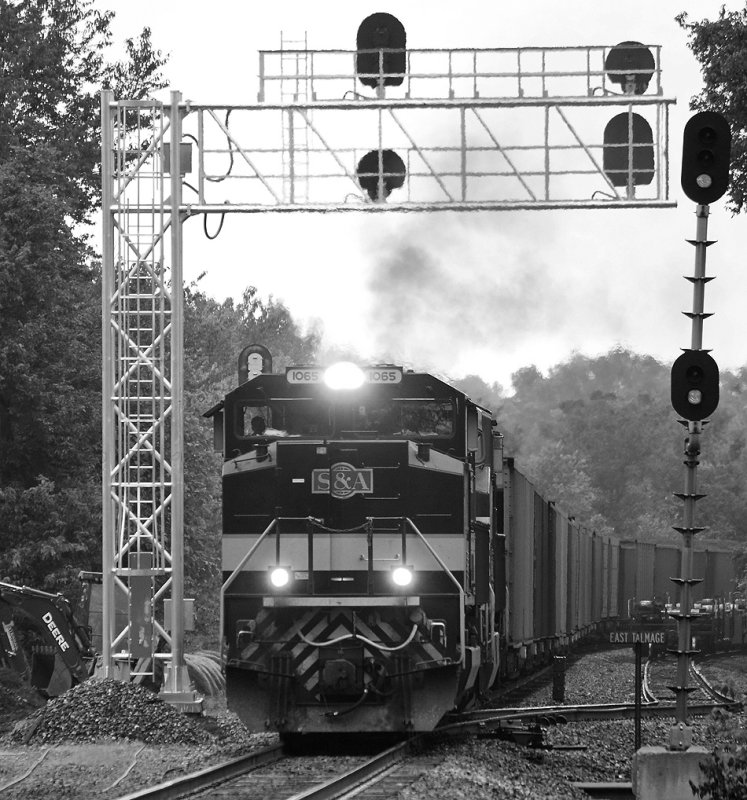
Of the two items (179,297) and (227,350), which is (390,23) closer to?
(179,297)

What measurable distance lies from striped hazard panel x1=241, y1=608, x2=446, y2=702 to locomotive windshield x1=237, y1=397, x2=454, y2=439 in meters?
1.86

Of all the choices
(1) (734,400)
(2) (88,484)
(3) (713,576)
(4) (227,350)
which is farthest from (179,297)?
(1) (734,400)

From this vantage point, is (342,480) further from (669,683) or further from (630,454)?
(630,454)

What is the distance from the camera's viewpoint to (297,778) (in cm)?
1425

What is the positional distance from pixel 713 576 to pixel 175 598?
1319 inches

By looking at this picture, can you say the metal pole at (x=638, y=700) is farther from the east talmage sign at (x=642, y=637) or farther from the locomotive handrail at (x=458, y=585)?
the locomotive handrail at (x=458, y=585)

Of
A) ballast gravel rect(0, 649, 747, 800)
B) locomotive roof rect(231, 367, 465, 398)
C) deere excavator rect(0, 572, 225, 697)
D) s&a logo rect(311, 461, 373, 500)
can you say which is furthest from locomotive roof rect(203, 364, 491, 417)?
deere excavator rect(0, 572, 225, 697)

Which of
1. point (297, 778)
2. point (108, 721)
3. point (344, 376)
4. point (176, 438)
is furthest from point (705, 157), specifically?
point (108, 721)

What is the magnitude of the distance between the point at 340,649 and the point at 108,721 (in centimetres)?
457

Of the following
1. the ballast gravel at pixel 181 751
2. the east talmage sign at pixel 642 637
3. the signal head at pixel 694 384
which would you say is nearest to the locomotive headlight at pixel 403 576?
the ballast gravel at pixel 181 751

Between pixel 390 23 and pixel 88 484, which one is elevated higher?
pixel 390 23

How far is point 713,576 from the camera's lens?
50.9 metres

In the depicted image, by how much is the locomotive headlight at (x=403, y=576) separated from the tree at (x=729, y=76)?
16.0 metres

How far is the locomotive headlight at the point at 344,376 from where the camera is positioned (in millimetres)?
15508
